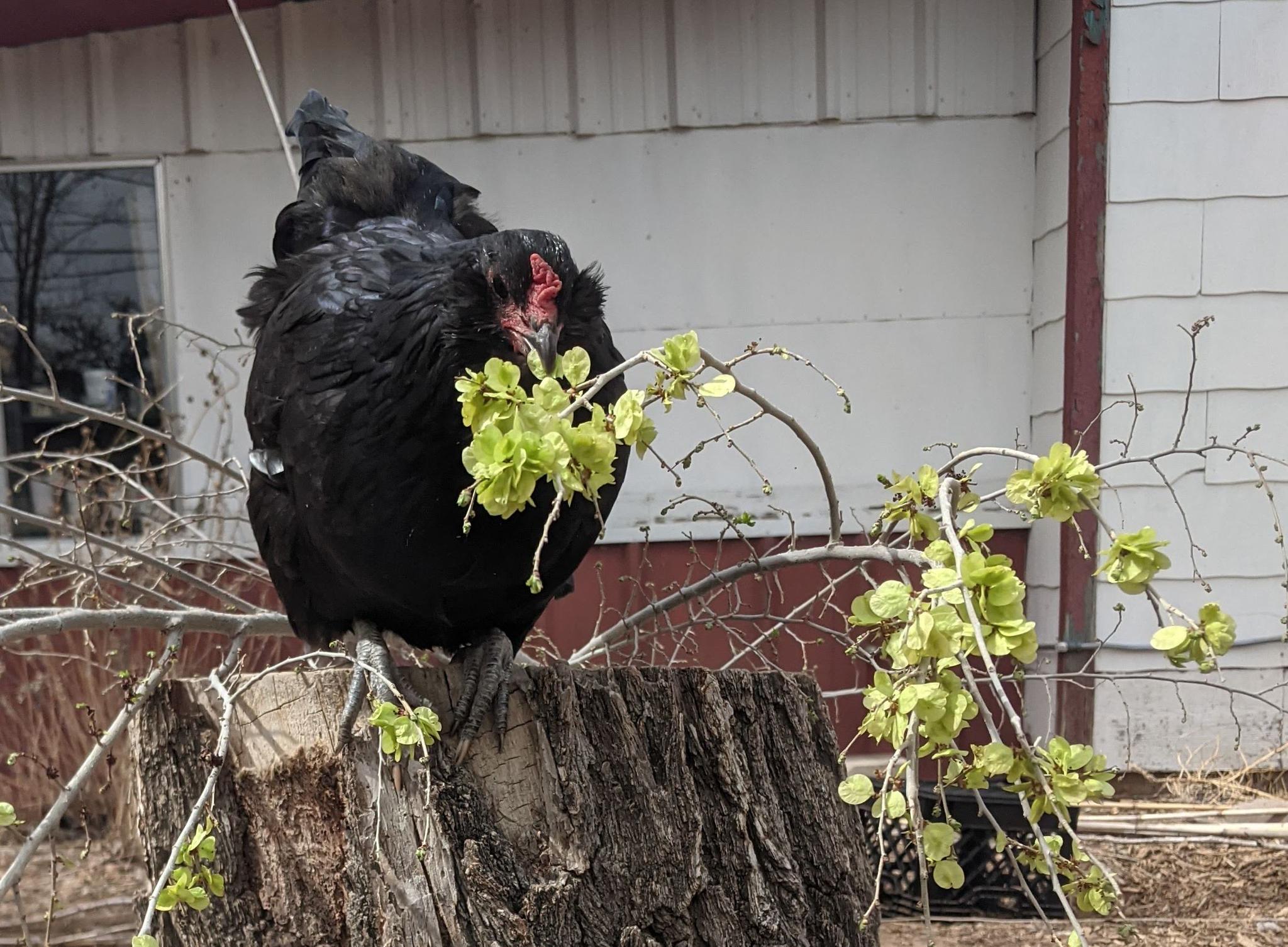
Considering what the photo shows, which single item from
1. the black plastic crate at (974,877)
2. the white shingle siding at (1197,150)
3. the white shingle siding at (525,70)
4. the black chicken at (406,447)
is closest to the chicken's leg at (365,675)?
the black chicken at (406,447)

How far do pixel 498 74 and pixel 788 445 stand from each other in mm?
2030

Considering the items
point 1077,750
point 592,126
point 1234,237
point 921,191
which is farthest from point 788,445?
point 1077,750

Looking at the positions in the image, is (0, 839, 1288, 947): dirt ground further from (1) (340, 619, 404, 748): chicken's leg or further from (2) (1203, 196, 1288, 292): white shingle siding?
(2) (1203, 196, 1288, 292): white shingle siding

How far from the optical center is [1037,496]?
48.9 inches

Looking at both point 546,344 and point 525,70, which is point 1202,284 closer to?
point 525,70

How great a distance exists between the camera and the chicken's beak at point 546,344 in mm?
1623

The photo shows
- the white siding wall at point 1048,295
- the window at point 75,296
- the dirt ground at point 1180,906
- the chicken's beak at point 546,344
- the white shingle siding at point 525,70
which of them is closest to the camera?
the chicken's beak at point 546,344

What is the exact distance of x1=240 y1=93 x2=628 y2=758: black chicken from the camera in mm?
1803

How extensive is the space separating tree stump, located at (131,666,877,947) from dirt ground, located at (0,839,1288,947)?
146cm

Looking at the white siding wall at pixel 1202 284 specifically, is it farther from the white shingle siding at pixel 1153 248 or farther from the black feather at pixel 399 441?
the black feather at pixel 399 441

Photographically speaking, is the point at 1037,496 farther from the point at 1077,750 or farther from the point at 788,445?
the point at 788,445

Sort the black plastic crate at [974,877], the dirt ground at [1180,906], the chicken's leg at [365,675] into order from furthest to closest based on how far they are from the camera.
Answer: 1. the black plastic crate at [974,877]
2. the dirt ground at [1180,906]
3. the chicken's leg at [365,675]

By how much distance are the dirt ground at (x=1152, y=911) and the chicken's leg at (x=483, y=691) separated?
1.76m

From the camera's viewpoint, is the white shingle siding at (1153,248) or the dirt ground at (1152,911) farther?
the white shingle siding at (1153,248)
